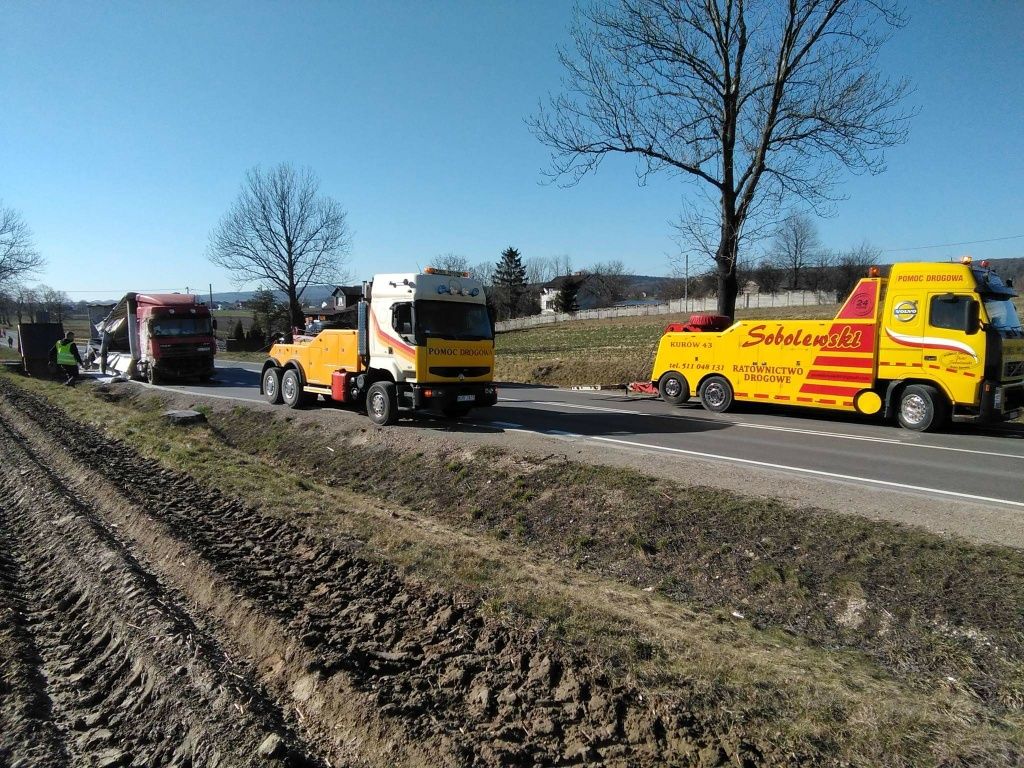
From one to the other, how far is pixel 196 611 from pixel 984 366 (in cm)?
1268

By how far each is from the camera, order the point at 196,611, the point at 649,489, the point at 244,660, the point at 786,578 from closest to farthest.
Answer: the point at 244,660
the point at 196,611
the point at 786,578
the point at 649,489

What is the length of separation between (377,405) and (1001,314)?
1189 cm

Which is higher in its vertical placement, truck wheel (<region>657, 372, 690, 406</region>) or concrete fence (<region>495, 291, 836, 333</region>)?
concrete fence (<region>495, 291, 836, 333</region>)

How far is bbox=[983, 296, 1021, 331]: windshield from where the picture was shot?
11602mm

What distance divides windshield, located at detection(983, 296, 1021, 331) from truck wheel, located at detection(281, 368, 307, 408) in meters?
14.4

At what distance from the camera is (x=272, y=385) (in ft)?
54.6

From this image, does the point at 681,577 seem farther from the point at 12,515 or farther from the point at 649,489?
the point at 12,515

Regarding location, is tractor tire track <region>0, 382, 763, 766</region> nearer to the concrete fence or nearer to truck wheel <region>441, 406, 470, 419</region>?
truck wheel <region>441, 406, 470, 419</region>

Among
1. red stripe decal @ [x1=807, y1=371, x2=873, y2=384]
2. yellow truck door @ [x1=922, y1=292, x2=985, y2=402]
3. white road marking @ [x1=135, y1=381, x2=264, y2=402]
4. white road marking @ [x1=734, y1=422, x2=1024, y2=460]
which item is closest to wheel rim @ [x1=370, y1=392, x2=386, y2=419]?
white road marking @ [x1=135, y1=381, x2=264, y2=402]

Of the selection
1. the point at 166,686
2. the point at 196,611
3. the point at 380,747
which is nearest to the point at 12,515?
the point at 196,611

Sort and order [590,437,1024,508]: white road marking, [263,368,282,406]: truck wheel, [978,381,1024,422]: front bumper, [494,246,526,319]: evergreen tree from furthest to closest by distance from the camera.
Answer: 1. [494,246,526,319]: evergreen tree
2. [263,368,282,406]: truck wheel
3. [978,381,1024,422]: front bumper
4. [590,437,1024,508]: white road marking

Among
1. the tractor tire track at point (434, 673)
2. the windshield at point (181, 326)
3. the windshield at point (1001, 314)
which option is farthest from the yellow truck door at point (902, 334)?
the windshield at point (181, 326)

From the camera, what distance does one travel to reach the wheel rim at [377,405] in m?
12.9

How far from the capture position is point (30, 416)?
50.3 ft
